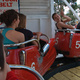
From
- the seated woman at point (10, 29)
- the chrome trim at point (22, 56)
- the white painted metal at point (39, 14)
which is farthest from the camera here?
the white painted metal at point (39, 14)

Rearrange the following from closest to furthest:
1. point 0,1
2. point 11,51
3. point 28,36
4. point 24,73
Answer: point 24,73, point 11,51, point 28,36, point 0,1

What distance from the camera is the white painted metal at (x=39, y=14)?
183 inches

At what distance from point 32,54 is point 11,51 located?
36cm

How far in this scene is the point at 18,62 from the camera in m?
1.46

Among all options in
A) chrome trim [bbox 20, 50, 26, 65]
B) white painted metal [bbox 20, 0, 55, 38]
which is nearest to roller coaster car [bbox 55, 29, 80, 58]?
white painted metal [bbox 20, 0, 55, 38]

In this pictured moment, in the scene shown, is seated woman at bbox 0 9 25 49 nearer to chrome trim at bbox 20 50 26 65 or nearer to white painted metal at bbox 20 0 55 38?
chrome trim at bbox 20 50 26 65

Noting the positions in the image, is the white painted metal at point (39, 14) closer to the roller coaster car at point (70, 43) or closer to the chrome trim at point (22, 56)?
the roller coaster car at point (70, 43)

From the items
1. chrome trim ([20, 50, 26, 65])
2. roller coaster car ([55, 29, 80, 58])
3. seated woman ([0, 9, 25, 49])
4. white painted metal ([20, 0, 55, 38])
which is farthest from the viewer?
white painted metal ([20, 0, 55, 38])

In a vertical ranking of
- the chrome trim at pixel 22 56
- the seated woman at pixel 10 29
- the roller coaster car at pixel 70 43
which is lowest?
the roller coaster car at pixel 70 43

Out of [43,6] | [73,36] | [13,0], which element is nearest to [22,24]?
[73,36]

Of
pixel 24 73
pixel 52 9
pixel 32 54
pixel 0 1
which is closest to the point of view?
pixel 24 73

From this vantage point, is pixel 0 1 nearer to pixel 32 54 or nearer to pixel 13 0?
pixel 13 0

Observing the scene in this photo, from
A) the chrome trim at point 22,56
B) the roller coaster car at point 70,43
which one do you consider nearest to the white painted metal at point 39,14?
the roller coaster car at point 70,43

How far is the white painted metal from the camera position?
465 cm
